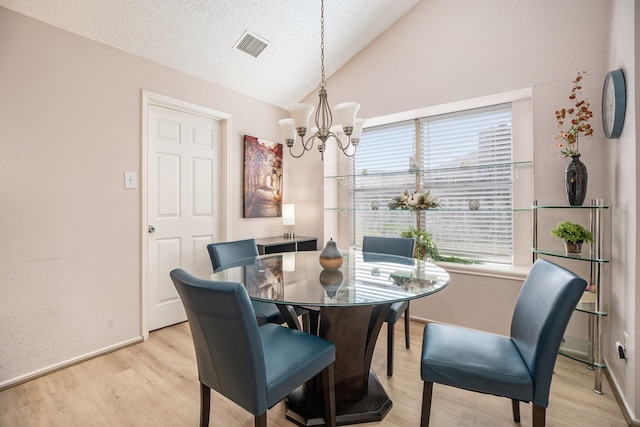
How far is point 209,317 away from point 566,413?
200 cm

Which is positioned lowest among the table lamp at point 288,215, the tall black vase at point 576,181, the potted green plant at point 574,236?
the potted green plant at point 574,236

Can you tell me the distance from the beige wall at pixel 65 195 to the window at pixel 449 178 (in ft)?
7.94

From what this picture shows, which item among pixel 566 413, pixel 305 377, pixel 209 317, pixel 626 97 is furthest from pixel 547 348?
pixel 626 97

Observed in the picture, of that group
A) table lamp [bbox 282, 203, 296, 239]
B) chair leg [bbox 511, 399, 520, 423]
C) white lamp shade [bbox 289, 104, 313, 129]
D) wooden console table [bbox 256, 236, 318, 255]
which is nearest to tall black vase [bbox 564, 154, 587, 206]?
chair leg [bbox 511, 399, 520, 423]

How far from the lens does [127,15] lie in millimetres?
2209

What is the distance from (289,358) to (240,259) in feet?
4.18

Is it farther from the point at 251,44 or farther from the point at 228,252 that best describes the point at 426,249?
the point at 251,44

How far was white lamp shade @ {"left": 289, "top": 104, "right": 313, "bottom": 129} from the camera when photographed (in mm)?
1808

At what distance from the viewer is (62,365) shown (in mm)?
2125

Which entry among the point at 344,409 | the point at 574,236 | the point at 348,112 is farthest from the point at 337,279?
the point at 574,236

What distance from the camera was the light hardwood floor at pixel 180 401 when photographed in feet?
5.28

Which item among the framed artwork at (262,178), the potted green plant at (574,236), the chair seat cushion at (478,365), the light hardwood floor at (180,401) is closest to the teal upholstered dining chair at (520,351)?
the chair seat cushion at (478,365)

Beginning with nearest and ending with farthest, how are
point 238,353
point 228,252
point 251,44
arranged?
point 238,353 < point 228,252 < point 251,44

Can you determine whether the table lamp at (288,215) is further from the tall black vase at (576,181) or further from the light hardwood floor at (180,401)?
the tall black vase at (576,181)
